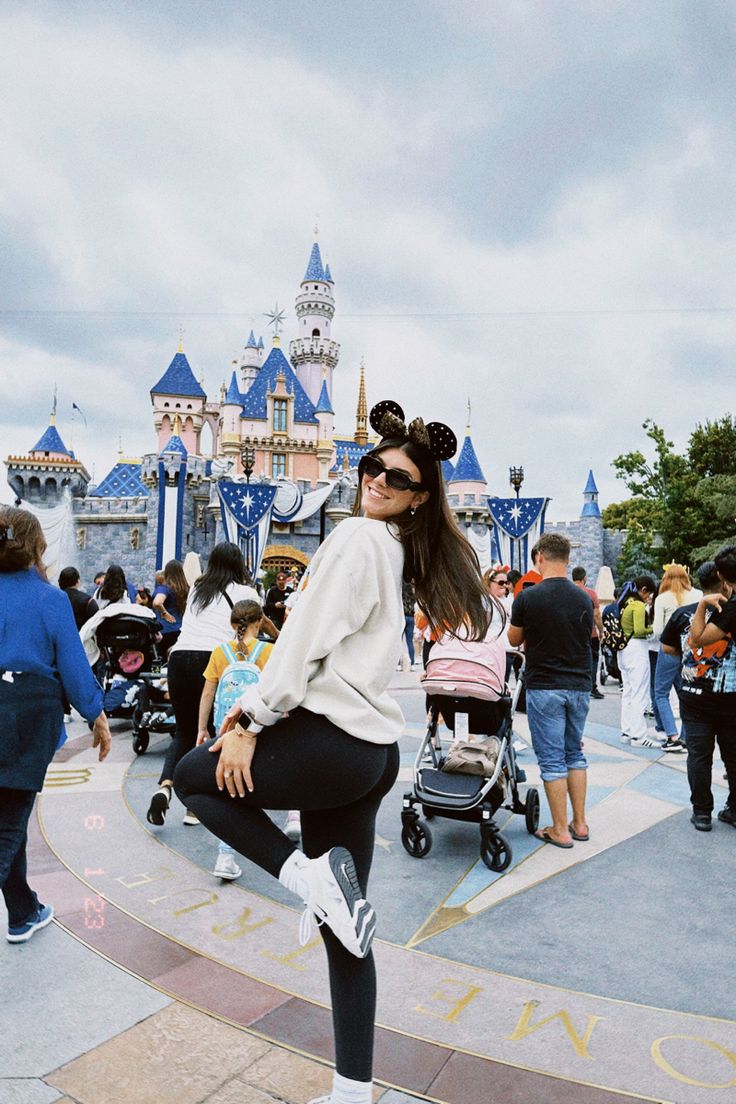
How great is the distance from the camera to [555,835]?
3.88 meters

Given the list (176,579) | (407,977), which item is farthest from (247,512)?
(407,977)

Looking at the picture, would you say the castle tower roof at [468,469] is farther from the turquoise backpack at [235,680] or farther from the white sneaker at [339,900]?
the white sneaker at [339,900]

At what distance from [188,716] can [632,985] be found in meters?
2.73

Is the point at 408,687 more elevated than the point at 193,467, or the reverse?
the point at 193,467

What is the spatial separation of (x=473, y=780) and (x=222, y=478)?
26.2 meters

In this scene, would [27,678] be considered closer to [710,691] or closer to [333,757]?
[333,757]

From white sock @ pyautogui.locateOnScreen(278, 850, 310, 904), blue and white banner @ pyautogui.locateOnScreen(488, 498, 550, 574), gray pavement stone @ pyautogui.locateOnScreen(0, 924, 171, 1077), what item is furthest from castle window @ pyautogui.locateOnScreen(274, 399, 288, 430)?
white sock @ pyautogui.locateOnScreen(278, 850, 310, 904)

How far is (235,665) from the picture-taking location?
11.6 ft

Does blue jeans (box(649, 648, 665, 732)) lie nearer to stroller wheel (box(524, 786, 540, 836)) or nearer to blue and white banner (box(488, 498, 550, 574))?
stroller wheel (box(524, 786, 540, 836))

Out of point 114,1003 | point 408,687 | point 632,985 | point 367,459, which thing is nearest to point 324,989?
point 114,1003

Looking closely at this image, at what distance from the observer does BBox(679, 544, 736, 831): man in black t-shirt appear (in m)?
4.05

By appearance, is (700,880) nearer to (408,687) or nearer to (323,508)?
(408,687)

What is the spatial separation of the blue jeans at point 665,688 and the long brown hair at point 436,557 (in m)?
5.43

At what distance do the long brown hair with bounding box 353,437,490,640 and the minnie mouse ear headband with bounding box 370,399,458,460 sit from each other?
0.6 inches
